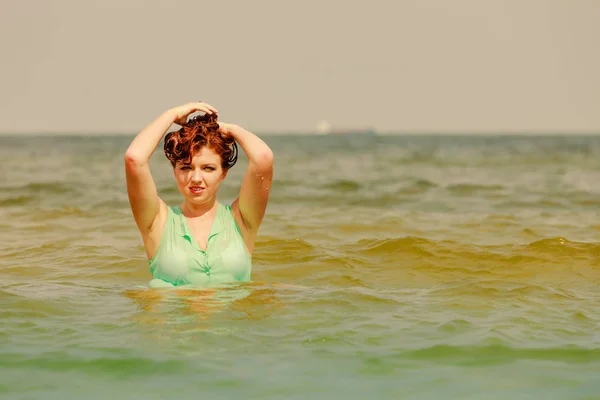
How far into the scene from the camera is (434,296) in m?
6.12

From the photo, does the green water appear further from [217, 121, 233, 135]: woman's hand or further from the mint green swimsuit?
[217, 121, 233, 135]: woman's hand

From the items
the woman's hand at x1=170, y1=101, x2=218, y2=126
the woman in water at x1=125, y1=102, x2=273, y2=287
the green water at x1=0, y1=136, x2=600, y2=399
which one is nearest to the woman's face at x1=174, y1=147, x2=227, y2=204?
the woman in water at x1=125, y1=102, x2=273, y2=287

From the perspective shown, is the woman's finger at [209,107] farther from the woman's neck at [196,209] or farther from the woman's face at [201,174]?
the woman's neck at [196,209]

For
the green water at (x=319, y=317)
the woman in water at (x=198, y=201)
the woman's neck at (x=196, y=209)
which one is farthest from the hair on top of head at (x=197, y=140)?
the green water at (x=319, y=317)

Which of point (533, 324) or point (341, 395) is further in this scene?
point (533, 324)

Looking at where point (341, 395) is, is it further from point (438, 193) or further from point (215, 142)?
point (438, 193)

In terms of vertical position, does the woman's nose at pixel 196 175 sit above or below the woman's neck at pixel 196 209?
above

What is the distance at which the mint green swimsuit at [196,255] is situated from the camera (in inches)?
218

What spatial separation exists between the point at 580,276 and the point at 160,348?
4.04 m

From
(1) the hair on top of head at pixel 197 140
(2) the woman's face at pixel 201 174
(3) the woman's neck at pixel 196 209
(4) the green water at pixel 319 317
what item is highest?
(1) the hair on top of head at pixel 197 140

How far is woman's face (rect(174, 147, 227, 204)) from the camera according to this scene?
533 cm

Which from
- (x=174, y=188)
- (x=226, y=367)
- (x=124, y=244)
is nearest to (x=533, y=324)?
(x=226, y=367)

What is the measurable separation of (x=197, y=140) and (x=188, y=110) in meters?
0.20

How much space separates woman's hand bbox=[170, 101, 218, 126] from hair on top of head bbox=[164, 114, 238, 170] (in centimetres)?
4
